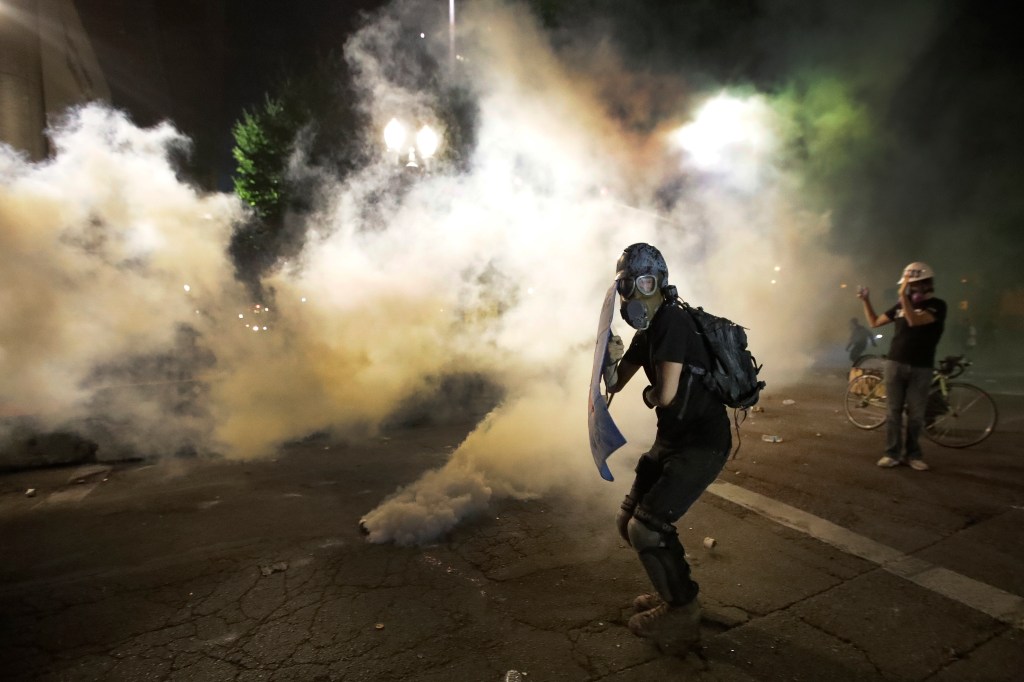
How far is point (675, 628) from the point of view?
252 cm

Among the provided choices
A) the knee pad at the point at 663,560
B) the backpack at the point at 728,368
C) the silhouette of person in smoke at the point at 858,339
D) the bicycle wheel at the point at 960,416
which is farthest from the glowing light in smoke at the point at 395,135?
the silhouette of person in smoke at the point at 858,339

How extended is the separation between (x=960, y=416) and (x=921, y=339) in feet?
3.98

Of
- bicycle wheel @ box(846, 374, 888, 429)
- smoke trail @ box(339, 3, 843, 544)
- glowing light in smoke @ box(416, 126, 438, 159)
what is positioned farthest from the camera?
smoke trail @ box(339, 3, 843, 544)

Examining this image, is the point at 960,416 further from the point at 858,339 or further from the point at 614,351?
the point at 858,339

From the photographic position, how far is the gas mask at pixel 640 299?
254cm

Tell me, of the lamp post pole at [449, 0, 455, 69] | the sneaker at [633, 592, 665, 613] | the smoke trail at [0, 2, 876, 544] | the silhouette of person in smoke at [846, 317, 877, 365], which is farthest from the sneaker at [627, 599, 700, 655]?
the silhouette of person in smoke at [846, 317, 877, 365]

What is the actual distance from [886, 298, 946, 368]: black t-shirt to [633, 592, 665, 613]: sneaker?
12.6 feet

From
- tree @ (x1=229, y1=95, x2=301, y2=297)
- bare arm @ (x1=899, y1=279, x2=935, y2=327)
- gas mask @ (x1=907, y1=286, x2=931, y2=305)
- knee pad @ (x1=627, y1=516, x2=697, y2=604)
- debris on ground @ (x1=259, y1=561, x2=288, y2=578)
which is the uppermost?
tree @ (x1=229, y1=95, x2=301, y2=297)

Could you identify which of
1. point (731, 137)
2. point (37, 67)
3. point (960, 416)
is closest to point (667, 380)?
point (960, 416)

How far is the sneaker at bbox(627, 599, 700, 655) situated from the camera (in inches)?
99.0

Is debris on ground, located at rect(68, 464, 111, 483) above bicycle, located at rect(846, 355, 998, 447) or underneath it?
above

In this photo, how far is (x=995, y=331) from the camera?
51.2 feet

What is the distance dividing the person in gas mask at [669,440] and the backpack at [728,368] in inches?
1.9

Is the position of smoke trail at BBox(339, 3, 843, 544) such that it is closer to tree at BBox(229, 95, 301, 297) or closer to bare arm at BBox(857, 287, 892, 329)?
bare arm at BBox(857, 287, 892, 329)
